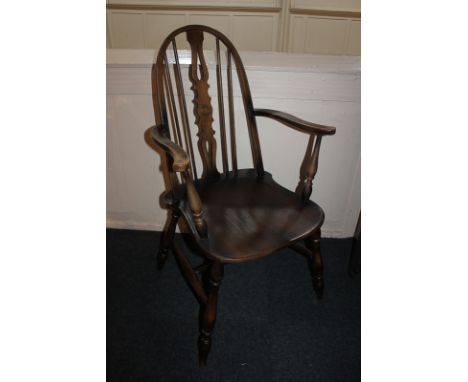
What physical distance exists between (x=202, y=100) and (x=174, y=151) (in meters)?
0.42

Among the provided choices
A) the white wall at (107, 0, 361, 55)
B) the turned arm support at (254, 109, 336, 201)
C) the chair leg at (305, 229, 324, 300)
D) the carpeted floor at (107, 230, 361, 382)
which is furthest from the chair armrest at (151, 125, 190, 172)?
the white wall at (107, 0, 361, 55)

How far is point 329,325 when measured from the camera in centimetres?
129

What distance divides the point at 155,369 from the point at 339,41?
3.73 meters

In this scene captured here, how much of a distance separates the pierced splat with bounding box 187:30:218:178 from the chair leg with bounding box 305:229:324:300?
50cm

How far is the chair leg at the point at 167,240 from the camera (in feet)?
4.44

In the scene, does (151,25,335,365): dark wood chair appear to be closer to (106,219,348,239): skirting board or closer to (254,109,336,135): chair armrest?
(254,109,336,135): chair armrest

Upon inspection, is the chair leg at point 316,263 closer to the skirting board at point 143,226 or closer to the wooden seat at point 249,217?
the wooden seat at point 249,217

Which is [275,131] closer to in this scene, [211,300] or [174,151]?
[174,151]

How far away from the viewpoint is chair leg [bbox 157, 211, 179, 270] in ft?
4.44

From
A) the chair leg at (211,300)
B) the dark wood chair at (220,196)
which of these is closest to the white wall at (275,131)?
the dark wood chair at (220,196)

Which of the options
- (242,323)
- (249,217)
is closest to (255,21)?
(249,217)

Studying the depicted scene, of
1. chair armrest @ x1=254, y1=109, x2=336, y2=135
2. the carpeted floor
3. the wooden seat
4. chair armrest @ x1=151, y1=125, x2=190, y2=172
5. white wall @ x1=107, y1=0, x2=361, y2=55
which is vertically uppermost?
white wall @ x1=107, y1=0, x2=361, y2=55

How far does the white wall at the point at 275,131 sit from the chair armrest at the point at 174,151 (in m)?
0.47

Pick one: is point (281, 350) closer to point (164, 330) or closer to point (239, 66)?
point (164, 330)
